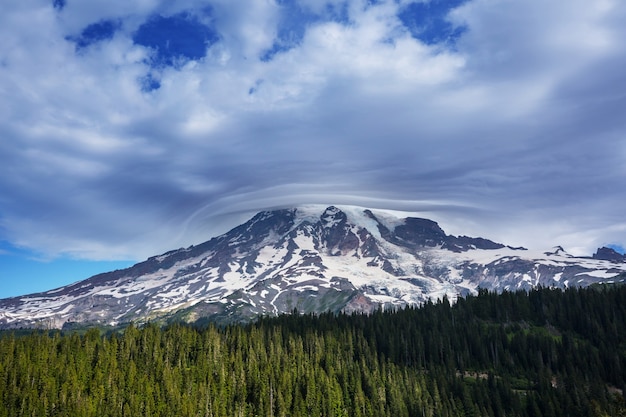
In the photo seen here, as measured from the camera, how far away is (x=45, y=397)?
15488cm

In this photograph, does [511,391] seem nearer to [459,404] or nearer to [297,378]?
→ [459,404]

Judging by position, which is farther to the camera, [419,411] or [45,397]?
[419,411]

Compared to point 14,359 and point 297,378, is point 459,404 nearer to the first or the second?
point 297,378

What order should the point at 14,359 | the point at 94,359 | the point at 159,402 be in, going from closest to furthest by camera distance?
the point at 159,402 < the point at 14,359 < the point at 94,359

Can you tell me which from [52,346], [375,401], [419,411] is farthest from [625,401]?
[52,346]

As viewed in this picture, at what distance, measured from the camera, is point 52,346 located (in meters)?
194

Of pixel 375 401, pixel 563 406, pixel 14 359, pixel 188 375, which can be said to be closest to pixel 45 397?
pixel 14 359

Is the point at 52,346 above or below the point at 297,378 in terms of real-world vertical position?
above

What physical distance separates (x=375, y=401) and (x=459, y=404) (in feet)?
105

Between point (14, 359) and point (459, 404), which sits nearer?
point (14, 359)

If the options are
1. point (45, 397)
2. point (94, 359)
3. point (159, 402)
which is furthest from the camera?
point (94, 359)

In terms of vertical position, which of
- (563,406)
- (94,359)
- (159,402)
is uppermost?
(94,359)

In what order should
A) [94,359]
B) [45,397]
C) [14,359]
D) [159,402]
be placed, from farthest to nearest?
[94,359]
[14,359]
[159,402]
[45,397]

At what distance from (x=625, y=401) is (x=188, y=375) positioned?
525ft
